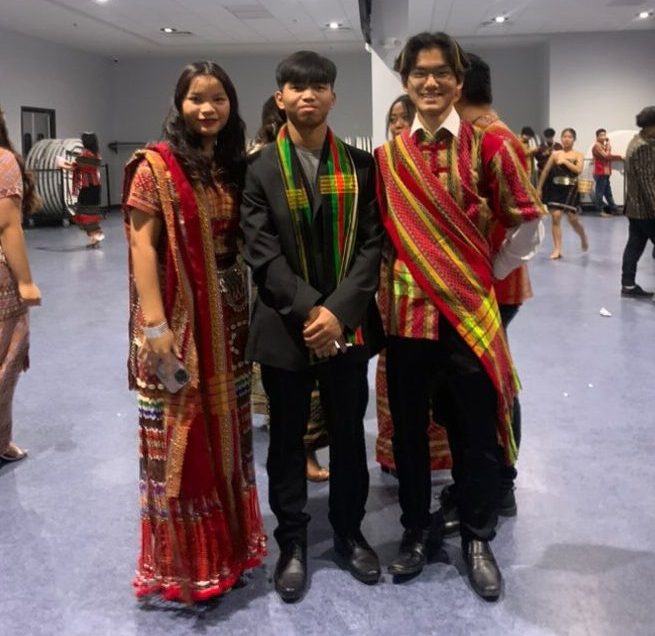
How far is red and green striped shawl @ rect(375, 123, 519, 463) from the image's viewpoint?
72.6 inches

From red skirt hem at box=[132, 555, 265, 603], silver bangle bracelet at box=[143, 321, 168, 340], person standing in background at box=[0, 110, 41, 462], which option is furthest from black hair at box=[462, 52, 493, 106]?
person standing in background at box=[0, 110, 41, 462]

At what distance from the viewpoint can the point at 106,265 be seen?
8047 millimetres

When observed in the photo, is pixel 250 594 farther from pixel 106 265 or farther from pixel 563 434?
pixel 106 265

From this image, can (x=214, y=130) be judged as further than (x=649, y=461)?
No

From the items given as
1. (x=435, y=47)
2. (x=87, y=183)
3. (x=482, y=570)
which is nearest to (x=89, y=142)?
(x=87, y=183)

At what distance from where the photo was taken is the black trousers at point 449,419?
1.94 metres

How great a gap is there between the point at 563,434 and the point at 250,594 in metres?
1.67

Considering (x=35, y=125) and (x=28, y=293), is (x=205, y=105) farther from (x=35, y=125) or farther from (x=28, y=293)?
(x=35, y=125)

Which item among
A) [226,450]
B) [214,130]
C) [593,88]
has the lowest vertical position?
[226,450]

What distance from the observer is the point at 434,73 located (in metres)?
1.82

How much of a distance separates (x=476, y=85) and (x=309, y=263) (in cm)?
74

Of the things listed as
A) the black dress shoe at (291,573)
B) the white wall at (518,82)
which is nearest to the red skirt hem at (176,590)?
the black dress shoe at (291,573)

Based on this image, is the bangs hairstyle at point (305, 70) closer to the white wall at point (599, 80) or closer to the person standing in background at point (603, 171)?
the person standing in background at point (603, 171)

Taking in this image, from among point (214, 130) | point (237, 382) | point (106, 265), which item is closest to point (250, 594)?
point (237, 382)
